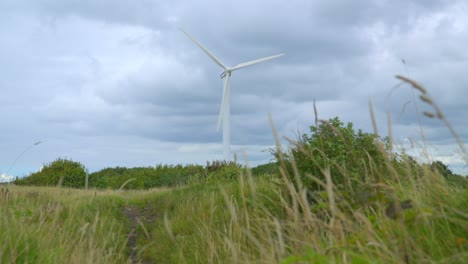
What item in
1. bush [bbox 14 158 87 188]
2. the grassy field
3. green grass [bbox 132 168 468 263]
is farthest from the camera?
bush [bbox 14 158 87 188]

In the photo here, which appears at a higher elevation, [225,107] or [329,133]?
[225,107]

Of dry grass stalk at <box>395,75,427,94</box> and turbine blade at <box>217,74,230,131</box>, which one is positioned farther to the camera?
turbine blade at <box>217,74,230,131</box>

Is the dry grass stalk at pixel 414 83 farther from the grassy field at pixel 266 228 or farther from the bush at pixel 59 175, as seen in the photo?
the bush at pixel 59 175

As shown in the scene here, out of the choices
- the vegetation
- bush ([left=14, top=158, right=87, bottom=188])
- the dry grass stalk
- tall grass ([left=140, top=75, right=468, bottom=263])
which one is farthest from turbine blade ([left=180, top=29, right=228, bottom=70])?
the dry grass stalk

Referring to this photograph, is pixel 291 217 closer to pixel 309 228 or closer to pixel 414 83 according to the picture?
pixel 309 228

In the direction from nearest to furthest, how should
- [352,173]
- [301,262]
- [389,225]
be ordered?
[301,262] → [389,225] → [352,173]

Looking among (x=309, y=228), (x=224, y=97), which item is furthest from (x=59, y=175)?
(x=309, y=228)

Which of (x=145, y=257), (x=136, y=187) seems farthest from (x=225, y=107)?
(x=145, y=257)

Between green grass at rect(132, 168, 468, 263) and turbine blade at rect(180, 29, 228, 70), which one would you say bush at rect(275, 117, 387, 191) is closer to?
green grass at rect(132, 168, 468, 263)

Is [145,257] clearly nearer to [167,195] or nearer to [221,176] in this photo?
[167,195]

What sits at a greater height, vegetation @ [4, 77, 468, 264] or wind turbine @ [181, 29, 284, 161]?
wind turbine @ [181, 29, 284, 161]

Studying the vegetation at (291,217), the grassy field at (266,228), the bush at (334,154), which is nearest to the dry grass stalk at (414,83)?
the vegetation at (291,217)

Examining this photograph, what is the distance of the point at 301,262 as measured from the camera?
3.45 metres

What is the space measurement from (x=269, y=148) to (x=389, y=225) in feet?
18.5
